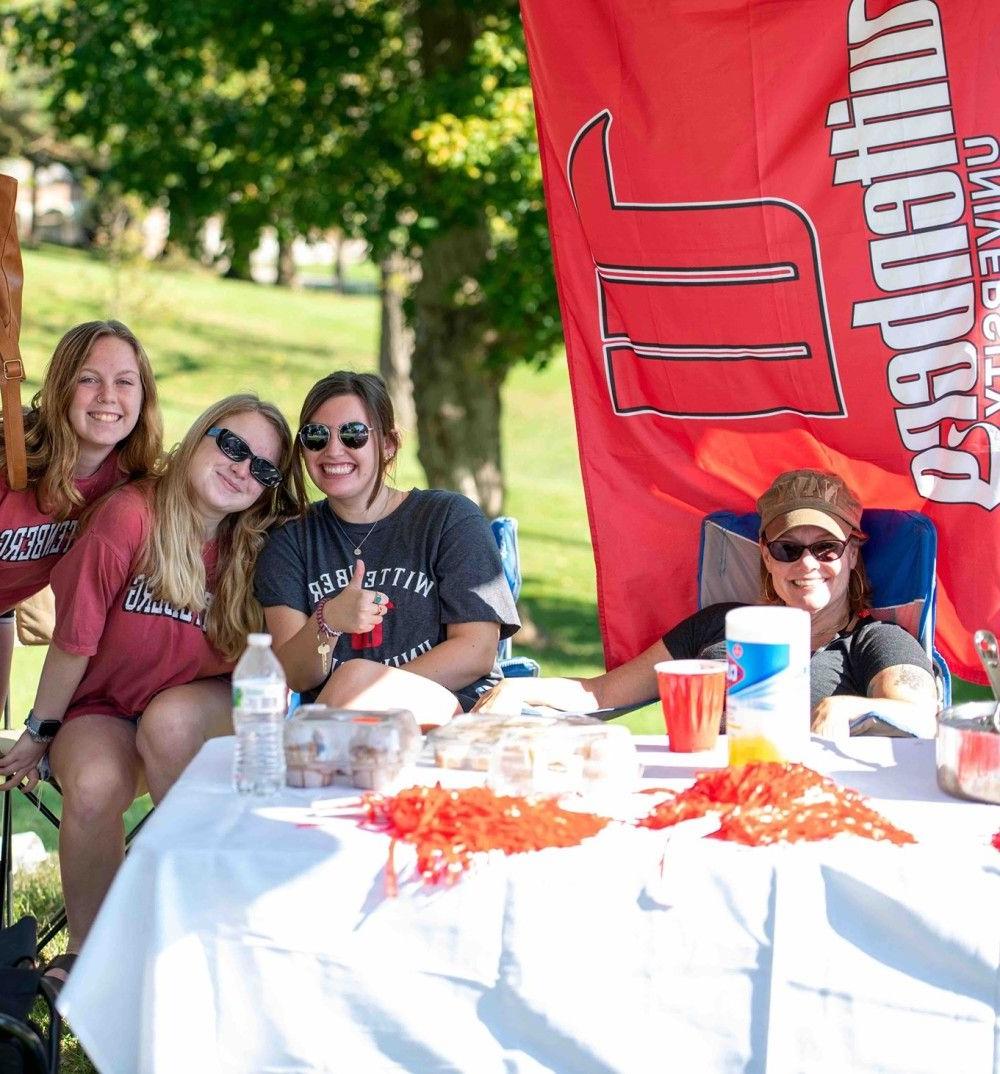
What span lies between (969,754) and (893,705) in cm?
71

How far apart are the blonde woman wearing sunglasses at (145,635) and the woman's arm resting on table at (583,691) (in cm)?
62

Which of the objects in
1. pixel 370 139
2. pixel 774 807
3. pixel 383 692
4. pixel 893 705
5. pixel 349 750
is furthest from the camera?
pixel 370 139

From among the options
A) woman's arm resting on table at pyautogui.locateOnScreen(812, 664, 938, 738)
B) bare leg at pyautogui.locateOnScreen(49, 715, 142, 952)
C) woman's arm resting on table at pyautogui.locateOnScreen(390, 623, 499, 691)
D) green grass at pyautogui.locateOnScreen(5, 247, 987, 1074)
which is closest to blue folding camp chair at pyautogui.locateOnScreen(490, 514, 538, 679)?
woman's arm resting on table at pyautogui.locateOnScreen(390, 623, 499, 691)

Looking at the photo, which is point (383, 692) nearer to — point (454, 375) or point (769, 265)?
point (769, 265)

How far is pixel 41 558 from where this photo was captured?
129 inches

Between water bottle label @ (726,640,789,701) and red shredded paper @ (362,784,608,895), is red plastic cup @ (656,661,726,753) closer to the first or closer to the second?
water bottle label @ (726,640,789,701)

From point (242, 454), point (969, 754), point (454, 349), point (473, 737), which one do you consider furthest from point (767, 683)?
point (454, 349)

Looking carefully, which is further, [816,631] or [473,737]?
[816,631]

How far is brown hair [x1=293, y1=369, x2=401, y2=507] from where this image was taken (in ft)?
10.6

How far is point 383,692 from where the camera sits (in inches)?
106

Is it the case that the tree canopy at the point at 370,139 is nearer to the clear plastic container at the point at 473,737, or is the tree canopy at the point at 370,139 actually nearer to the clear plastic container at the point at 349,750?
the clear plastic container at the point at 473,737

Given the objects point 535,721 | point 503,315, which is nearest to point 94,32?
point 503,315

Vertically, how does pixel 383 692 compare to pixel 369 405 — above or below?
below

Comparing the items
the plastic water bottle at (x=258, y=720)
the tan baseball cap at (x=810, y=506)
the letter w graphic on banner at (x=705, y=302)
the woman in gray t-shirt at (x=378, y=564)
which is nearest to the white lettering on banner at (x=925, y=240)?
the letter w graphic on banner at (x=705, y=302)
